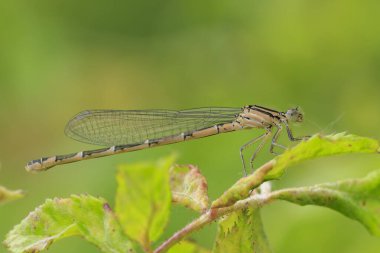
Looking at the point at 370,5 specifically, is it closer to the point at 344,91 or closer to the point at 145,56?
the point at 344,91

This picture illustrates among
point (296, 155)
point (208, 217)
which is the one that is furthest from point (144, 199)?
point (296, 155)

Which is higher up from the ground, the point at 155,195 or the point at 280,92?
the point at 280,92

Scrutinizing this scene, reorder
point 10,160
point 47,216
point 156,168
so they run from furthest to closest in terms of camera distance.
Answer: point 10,160 → point 47,216 → point 156,168

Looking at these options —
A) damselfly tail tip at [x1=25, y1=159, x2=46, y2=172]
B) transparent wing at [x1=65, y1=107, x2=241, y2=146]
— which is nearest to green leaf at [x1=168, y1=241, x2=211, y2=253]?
damselfly tail tip at [x1=25, y1=159, x2=46, y2=172]

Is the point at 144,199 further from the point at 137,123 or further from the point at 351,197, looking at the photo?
the point at 137,123

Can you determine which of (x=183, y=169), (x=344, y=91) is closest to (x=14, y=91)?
(x=344, y=91)

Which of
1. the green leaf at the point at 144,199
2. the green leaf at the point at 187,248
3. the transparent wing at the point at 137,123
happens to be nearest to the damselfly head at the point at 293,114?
the transparent wing at the point at 137,123

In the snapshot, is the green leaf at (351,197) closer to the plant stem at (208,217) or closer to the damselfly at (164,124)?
the plant stem at (208,217)
